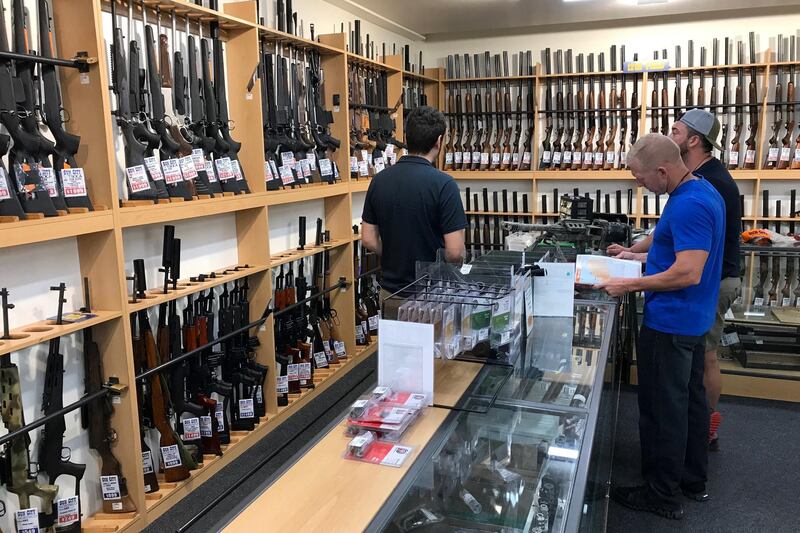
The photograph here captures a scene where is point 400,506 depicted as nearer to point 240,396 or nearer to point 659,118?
point 240,396

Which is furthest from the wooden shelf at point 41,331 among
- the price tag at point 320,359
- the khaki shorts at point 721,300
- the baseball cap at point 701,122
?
the khaki shorts at point 721,300

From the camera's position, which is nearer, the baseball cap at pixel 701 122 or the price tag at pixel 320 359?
Result: the baseball cap at pixel 701 122

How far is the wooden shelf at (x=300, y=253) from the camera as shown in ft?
13.3

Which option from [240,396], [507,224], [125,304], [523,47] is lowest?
[240,396]

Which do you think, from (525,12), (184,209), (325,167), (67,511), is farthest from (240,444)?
(525,12)

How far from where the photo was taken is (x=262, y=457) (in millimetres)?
3631

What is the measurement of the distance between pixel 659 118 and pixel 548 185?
53.6 inches

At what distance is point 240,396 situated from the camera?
3684 mm

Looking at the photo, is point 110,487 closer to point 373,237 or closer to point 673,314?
point 373,237

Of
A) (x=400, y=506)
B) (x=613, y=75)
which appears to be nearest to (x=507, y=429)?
(x=400, y=506)

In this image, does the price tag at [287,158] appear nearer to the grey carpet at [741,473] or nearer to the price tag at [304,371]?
the price tag at [304,371]

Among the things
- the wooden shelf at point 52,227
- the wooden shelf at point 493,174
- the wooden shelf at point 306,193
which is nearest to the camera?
the wooden shelf at point 52,227

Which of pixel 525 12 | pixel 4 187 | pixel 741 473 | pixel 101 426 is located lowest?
pixel 741 473

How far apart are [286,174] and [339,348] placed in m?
1.51
